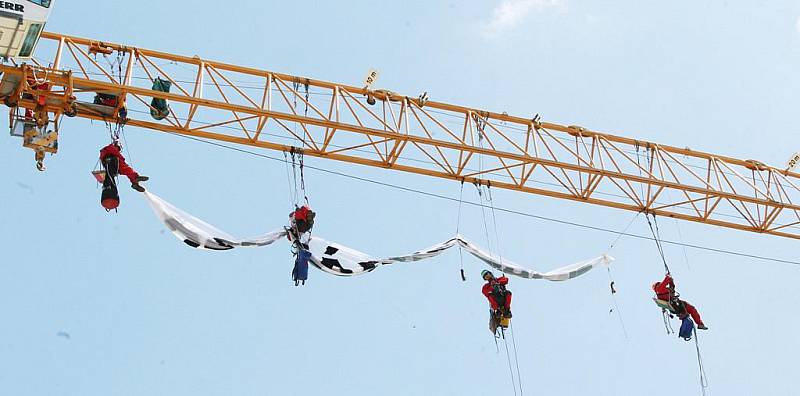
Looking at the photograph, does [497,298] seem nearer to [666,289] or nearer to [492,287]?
[492,287]

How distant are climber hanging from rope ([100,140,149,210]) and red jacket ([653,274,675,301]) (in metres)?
11.6

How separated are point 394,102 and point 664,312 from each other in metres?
7.78

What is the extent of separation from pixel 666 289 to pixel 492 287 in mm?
4293

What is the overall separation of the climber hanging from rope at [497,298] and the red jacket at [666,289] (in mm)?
3820

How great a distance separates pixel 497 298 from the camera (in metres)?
25.2

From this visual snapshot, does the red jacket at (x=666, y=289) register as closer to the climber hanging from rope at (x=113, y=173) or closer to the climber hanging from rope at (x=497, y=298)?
the climber hanging from rope at (x=497, y=298)

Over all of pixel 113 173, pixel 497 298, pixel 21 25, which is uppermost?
pixel 21 25

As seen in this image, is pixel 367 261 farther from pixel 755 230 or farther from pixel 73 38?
pixel 755 230

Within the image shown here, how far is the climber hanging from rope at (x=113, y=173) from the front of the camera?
22.0 m

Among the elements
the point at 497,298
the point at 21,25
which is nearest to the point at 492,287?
the point at 497,298

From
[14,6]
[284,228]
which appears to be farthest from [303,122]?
[14,6]

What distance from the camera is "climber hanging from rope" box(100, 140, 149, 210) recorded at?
2200 cm

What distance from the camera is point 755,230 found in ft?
96.3

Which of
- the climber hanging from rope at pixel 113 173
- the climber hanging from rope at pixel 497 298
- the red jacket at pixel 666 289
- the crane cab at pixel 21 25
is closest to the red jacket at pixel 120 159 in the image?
the climber hanging from rope at pixel 113 173
